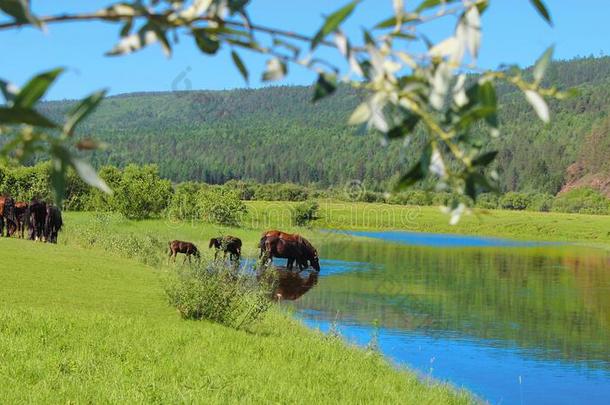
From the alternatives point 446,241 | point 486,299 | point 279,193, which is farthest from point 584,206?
point 486,299

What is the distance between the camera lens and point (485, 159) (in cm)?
112

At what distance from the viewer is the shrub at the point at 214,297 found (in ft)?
38.4

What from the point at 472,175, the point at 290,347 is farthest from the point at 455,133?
the point at 290,347

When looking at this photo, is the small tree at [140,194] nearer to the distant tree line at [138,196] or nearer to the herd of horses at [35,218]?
the distant tree line at [138,196]

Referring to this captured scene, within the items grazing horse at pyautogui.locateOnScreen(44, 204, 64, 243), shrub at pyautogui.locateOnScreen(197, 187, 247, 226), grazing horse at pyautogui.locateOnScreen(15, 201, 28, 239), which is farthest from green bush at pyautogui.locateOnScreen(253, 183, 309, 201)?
grazing horse at pyautogui.locateOnScreen(44, 204, 64, 243)

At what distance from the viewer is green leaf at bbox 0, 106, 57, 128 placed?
2.90 feet

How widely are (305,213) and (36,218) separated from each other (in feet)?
99.1

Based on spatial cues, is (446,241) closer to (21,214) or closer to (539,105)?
(21,214)

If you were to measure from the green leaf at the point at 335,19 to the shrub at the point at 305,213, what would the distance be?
162ft

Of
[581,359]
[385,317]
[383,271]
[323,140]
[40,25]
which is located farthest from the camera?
[323,140]

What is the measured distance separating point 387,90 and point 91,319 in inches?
386

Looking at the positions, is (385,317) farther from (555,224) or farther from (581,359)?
(555,224)

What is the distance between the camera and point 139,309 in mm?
12164

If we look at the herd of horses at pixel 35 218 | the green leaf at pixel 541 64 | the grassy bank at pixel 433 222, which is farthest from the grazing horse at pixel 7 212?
the grassy bank at pixel 433 222
